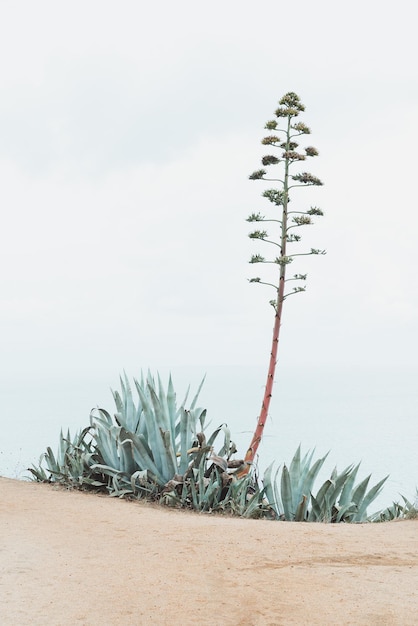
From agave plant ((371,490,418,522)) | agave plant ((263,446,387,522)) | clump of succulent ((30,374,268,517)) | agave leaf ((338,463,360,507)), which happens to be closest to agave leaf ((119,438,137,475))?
clump of succulent ((30,374,268,517))

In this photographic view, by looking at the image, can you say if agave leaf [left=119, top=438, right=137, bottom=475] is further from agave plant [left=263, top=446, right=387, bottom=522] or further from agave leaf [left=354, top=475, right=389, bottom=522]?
agave leaf [left=354, top=475, right=389, bottom=522]

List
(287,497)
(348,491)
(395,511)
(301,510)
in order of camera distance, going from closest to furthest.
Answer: (301,510), (287,497), (348,491), (395,511)

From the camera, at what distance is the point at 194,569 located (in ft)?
14.2

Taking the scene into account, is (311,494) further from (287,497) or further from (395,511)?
A: (395,511)

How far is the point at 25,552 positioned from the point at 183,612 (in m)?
1.41

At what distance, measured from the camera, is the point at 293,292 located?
7695 millimetres

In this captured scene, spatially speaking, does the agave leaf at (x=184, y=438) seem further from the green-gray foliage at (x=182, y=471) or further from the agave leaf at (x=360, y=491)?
the agave leaf at (x=360, y=491)

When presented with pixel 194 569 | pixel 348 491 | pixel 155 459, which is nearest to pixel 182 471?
pixel 155 459

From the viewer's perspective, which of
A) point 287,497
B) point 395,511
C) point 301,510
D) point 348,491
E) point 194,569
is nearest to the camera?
point 194,569

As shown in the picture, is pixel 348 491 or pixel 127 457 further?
pixel 127 457

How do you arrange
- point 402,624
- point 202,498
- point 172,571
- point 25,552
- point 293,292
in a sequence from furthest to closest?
point 293,292 < point 202,498 < point 25,552 < point 172,571 < point 402,624

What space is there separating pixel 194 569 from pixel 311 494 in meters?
2.44

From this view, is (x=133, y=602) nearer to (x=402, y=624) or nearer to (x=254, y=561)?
(x=254, y=561)

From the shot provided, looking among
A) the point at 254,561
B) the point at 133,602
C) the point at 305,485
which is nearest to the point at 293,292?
the point at 305,485
